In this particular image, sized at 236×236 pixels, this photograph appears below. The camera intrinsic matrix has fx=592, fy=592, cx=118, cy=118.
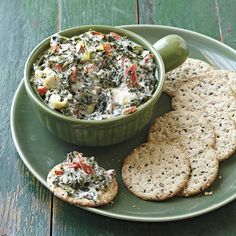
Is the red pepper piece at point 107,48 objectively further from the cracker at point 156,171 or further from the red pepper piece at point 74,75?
the cracker at point 156,171

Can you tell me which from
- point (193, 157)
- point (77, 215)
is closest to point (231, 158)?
point (193, 157)

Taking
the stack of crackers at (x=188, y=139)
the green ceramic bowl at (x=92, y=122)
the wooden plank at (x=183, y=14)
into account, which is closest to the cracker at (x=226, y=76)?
the stack of crackers at (x=188, y=139)

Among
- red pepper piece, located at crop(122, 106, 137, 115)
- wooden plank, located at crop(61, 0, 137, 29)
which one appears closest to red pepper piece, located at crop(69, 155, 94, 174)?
red pepper piece, located at crop(122, 106, 137, 115)

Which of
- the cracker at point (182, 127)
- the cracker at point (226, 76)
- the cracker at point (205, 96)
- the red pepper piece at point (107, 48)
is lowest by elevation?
the cracker at point (182, 127)

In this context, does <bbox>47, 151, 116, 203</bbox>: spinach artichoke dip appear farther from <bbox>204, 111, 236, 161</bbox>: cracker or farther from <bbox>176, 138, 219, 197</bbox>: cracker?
<bbox>204, 111, 236, 161</bbox>: cracker

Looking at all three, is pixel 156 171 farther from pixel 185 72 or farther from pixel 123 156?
pixel 185 72

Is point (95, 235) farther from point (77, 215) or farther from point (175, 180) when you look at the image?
point (175, 180)
